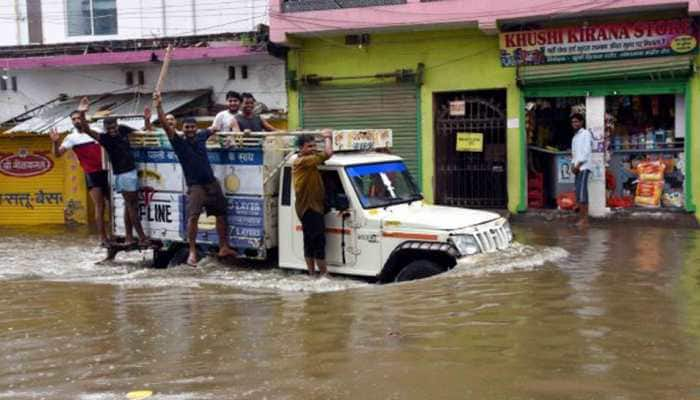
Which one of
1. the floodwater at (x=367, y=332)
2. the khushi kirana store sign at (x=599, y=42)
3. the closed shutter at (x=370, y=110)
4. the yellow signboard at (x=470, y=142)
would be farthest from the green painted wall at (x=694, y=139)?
the closed shutter at (x=370, y=110)

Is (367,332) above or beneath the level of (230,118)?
beneath

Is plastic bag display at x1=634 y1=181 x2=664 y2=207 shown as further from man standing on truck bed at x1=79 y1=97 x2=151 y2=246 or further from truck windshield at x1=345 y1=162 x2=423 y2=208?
man standing on truck bed at x1=79 y1=97 x2=151 y2=246

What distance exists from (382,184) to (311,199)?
0.94 meters

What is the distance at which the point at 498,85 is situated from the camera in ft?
55.1

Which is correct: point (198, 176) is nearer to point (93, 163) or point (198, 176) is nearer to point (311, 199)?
point (311, 199)

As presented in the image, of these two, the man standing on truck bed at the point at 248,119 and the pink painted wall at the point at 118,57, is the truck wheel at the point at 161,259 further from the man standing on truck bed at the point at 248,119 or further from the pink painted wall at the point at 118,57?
the pink painted wall at the point at 118,57

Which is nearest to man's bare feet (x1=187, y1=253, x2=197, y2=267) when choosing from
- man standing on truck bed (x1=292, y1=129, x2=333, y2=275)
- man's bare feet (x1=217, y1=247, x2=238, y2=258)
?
man's bare feet (x1=217, y1=247, x2=238, y2=258)

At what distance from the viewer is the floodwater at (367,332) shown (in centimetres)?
557

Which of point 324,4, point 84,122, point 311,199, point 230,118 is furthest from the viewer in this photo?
point 324,4

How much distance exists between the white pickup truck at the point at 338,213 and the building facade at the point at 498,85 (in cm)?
596

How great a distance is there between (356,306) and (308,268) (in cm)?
196

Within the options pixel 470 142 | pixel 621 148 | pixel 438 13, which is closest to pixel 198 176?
pixel 438 13

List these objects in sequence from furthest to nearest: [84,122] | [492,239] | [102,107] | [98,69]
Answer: [98,69], [102,107], [84,122], [492,239]

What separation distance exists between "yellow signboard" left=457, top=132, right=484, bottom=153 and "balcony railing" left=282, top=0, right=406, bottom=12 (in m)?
2.90
